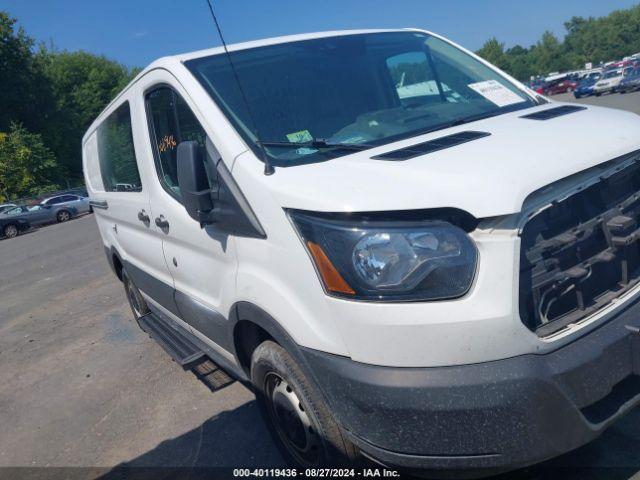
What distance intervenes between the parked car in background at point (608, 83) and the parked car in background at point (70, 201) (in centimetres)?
3299

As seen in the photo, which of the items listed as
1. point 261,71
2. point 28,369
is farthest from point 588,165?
point 28,369

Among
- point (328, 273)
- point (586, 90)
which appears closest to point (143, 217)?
point (328, 273)

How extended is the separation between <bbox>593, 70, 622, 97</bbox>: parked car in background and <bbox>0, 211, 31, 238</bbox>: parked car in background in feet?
117

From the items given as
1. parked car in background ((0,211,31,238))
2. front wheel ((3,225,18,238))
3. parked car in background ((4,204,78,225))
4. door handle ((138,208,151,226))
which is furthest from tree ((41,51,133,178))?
door handle ((138,208,151,226))

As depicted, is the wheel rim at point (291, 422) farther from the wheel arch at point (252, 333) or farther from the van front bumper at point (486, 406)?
the van front bumper at point (486, 406)

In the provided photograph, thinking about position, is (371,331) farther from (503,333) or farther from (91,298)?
(91,298)

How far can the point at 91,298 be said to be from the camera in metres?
8.30

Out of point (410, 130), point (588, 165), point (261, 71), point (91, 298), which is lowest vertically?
point (91, 298)

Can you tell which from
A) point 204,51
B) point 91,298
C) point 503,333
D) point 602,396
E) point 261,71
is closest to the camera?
point 503,333

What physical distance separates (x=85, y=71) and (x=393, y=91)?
207 feet

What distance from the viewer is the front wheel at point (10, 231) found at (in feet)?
87.1

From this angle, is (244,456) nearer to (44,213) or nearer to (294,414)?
(294,414)

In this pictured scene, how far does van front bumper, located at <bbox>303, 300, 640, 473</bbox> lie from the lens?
2.04 m

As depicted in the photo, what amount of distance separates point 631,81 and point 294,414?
40.1 m
